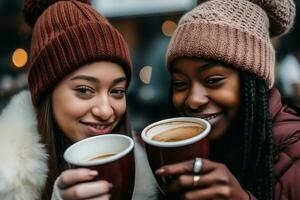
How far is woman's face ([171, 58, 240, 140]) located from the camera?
4.93 ft

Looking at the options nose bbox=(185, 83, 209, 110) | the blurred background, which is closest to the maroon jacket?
nose bbox=(185, 83, 209, 110)

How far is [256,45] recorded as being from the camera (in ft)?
5.20

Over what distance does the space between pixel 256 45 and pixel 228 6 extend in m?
0.18

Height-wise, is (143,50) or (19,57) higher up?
(143,50)

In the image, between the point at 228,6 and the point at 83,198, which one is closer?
the point at 83,198

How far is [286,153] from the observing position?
1450 millimetres

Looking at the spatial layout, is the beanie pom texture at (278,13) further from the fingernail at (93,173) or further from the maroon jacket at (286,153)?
the fingernail at (93,173)

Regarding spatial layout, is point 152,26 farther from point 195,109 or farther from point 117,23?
point 195,109

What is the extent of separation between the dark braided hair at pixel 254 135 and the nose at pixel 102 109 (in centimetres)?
48

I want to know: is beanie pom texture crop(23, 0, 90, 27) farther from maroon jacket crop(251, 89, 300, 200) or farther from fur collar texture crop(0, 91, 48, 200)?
maroon jacket crop(251, 89, 300, 200)

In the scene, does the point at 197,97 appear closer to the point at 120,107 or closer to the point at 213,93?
the point at 213,93

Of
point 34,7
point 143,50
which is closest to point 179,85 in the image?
point 34,7

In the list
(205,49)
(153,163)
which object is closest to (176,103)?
(205,49)

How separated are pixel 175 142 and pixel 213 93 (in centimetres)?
41
